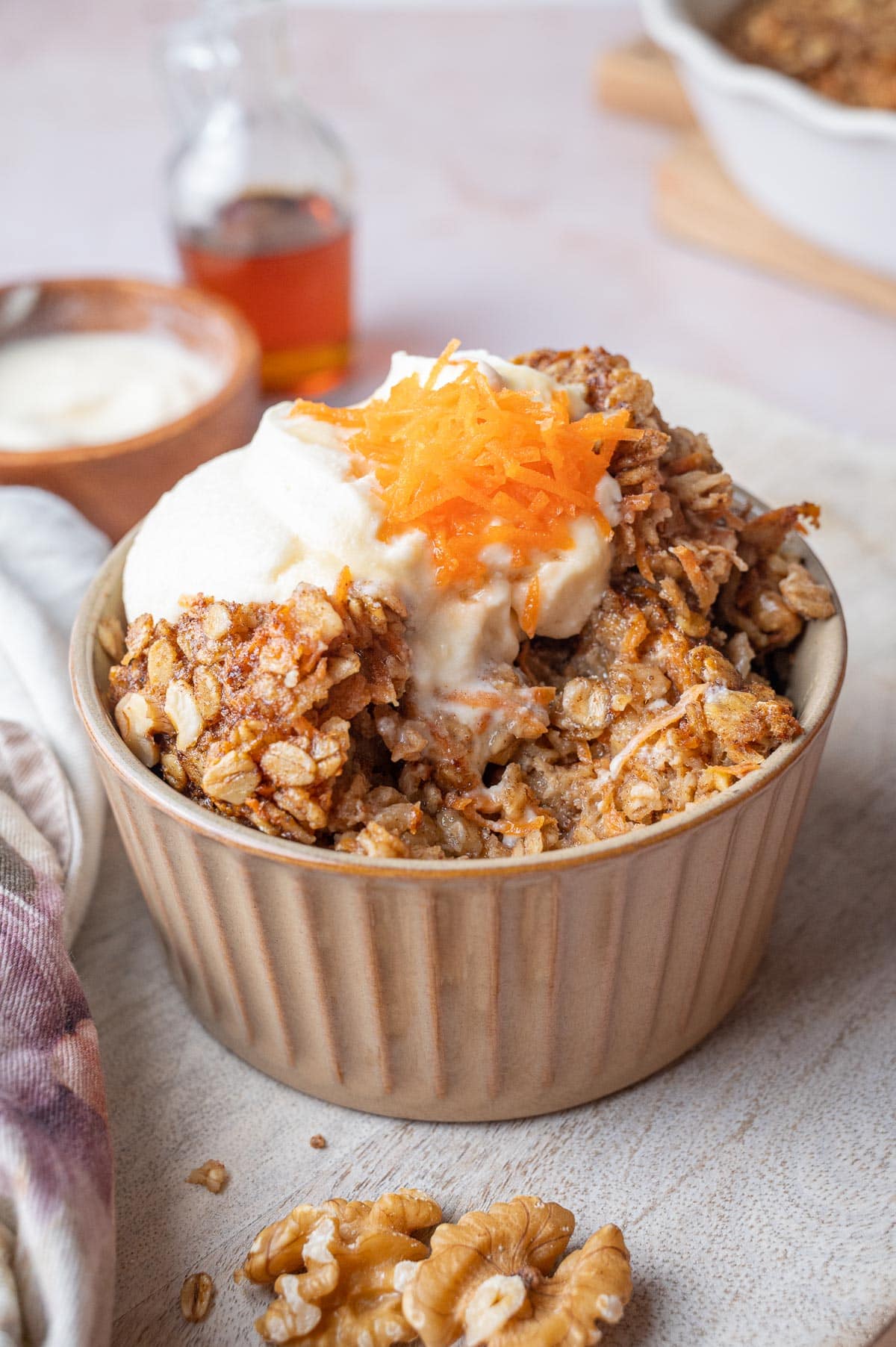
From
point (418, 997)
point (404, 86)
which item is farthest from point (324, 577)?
point (404, 86)

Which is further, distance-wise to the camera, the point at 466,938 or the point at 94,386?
the point at 94,386

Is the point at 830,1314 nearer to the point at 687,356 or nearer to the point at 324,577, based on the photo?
the point at 324,577

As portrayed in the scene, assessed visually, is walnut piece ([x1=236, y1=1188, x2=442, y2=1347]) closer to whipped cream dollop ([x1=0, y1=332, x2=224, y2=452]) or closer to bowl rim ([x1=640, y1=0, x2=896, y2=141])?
whipped cream dollop ([x1=0, y1=332, x2=224, y2=452])

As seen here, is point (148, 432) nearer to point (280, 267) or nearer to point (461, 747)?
point (280, 267)

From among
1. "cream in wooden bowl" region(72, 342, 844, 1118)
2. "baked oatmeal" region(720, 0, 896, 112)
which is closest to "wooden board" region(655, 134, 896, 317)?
"baked oatmeal" region(720, 0, 896, 112)

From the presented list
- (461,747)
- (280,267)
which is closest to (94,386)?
(280,267)

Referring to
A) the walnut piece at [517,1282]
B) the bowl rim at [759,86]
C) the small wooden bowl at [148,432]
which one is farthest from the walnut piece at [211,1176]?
the bowl rim at [759,86]

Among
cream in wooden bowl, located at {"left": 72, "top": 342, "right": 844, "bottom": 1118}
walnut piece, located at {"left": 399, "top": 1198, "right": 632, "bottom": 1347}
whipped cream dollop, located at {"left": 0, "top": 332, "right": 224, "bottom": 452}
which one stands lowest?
whipped cream dollop, located at {"left": 0, "top": 332, "right": 224, "bottom": 452}
